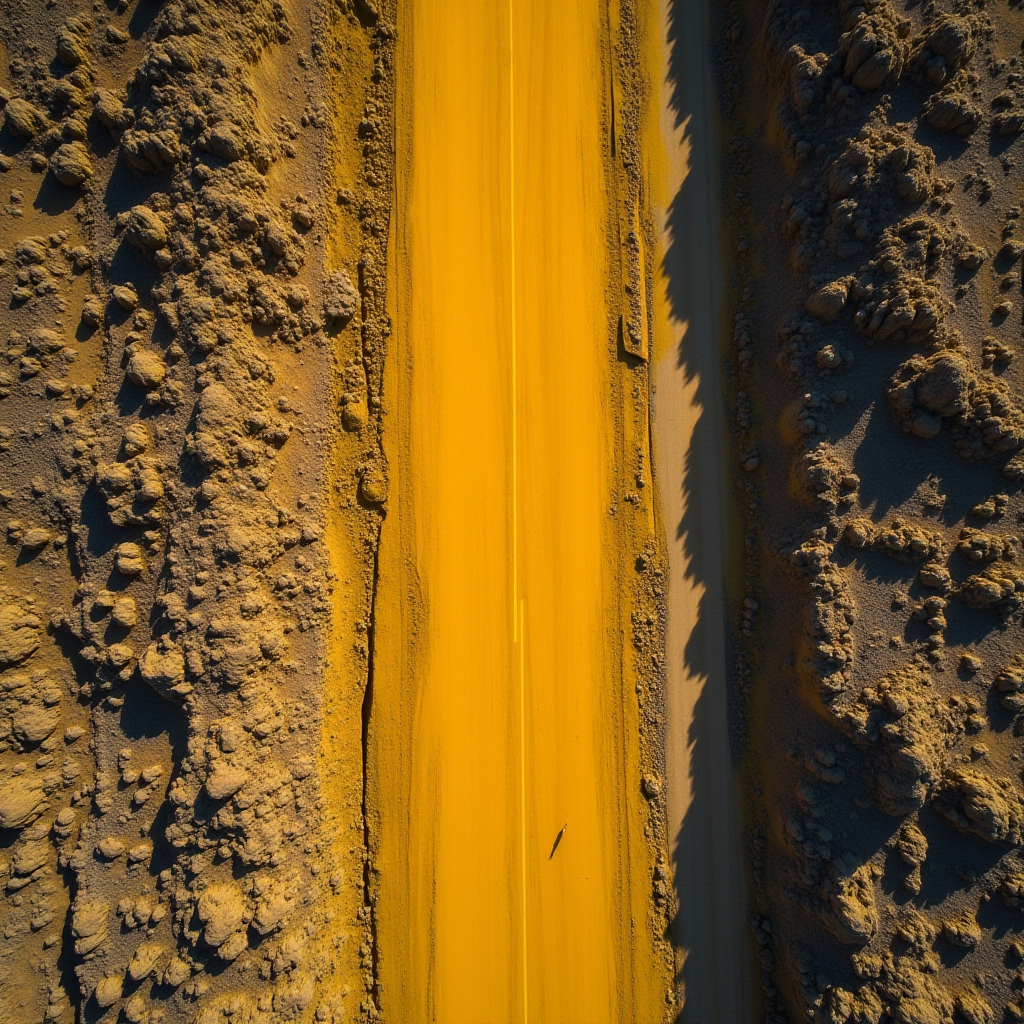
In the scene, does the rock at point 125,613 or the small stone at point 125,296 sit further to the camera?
the small stone at point 125,296

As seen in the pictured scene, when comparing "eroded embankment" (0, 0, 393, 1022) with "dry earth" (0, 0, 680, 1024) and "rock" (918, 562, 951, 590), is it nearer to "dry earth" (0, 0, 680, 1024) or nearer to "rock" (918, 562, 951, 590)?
"dry earth" (0, 0, 680, 1024)

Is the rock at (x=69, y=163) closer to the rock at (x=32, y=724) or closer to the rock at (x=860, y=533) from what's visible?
the rock at (x=32, y=724)

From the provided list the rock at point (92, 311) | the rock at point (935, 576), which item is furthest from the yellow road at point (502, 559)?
the rock at point (935, 576)

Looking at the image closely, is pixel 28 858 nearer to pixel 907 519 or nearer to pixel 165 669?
pixel 165 669

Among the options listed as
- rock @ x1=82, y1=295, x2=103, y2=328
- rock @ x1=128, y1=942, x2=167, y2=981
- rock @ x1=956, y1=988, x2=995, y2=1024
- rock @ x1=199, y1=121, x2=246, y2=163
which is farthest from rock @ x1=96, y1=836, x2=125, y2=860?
rock @ x1=956, y1=988, x2=995, y2=1024

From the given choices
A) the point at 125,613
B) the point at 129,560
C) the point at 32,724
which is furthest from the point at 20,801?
the point at 129,560

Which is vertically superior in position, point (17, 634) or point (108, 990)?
point (17, 634)

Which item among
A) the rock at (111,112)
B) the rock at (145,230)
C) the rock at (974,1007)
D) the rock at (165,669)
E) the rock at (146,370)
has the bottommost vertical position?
the rock at (974,1007)
